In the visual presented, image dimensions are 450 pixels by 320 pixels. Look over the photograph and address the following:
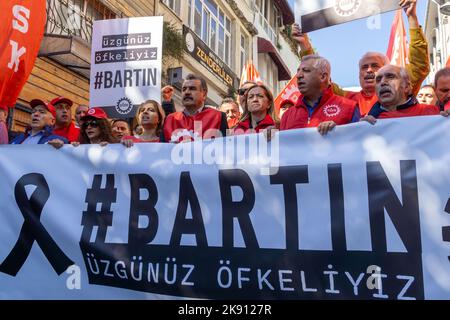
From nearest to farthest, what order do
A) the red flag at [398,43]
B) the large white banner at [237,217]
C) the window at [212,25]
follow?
the large white banner at [237,217] < the red flag at [398,43] < the window at [212,25]

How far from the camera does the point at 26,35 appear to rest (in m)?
3.78

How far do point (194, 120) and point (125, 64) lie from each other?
81.4 inches

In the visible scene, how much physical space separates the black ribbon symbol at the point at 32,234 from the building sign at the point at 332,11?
2.52 metres

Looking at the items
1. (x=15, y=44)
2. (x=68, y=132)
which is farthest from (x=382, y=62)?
(x=68, y=132)

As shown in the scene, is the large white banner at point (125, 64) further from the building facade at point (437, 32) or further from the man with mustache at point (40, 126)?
the building facade at point (437, 32)

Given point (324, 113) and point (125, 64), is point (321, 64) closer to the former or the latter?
point (324, 113)

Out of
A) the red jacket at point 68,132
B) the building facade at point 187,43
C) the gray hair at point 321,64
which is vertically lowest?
the red jacket at point 68,132

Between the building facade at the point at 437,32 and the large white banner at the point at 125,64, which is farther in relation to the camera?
the building facade at the point at 437,32

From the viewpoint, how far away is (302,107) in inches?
133

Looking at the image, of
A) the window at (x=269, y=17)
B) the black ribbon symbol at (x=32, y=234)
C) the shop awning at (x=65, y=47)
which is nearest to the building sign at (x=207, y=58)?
the shop awning at (x=65, y=47)

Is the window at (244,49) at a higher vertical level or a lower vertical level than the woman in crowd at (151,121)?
higher

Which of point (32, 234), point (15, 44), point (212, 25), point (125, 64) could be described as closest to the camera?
point (32, 234)

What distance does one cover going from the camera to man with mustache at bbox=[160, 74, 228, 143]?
12.4 ft

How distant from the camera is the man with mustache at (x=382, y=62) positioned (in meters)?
3.58
